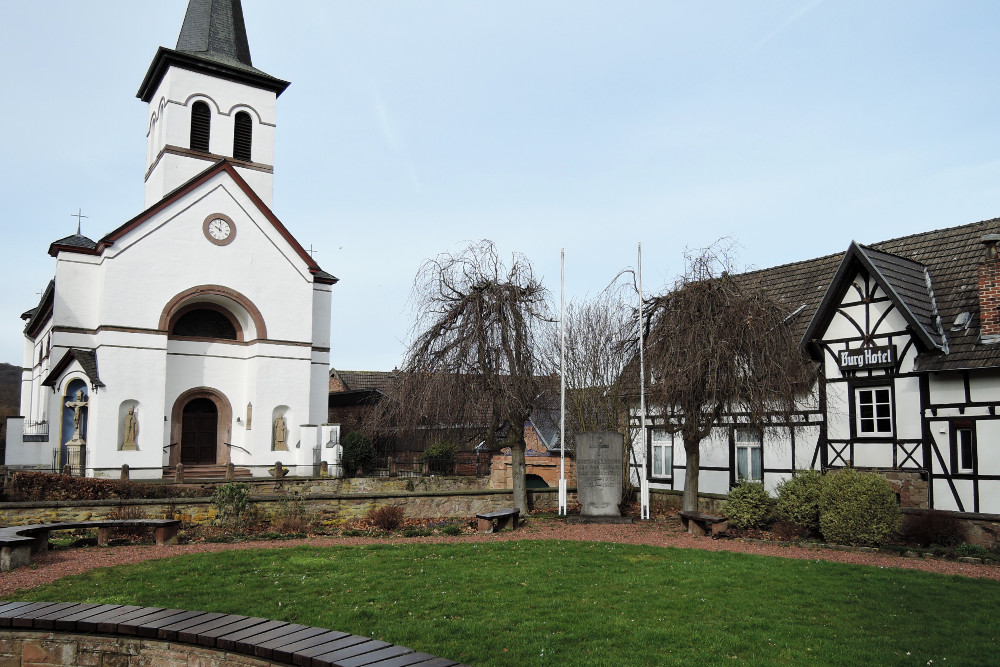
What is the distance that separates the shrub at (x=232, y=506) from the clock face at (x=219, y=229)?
1702cm

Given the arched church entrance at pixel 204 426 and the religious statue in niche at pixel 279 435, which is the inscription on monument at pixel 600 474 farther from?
the arched church entrance at pixel 204 426

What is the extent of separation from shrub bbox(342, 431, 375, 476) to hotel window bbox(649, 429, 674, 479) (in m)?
12.0

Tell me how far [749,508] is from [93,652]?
13.0 metres

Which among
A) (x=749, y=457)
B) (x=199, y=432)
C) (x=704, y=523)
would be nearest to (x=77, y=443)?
(x=199, y=432)

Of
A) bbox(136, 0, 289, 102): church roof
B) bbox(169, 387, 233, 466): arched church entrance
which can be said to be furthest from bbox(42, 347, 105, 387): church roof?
bbox(136, 0, 289, 102): church roof

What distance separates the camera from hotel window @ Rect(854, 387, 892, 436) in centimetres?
1958

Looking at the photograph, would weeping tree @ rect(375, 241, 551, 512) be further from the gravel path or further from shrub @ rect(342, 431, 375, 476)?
shrub @ rect(342, 431, 375, 476)

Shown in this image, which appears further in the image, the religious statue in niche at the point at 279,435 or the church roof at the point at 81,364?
the religious statue in niche at the point at 279,435

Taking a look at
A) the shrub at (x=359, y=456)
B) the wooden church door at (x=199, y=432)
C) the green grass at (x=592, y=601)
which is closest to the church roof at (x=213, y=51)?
the wooden church door at (x=199, y=432)

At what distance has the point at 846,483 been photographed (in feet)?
48.2

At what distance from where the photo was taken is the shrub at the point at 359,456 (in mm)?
31828

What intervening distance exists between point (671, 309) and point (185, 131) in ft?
79.5

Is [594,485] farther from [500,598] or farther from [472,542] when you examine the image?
[500,598]

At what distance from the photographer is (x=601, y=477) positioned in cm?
1839
